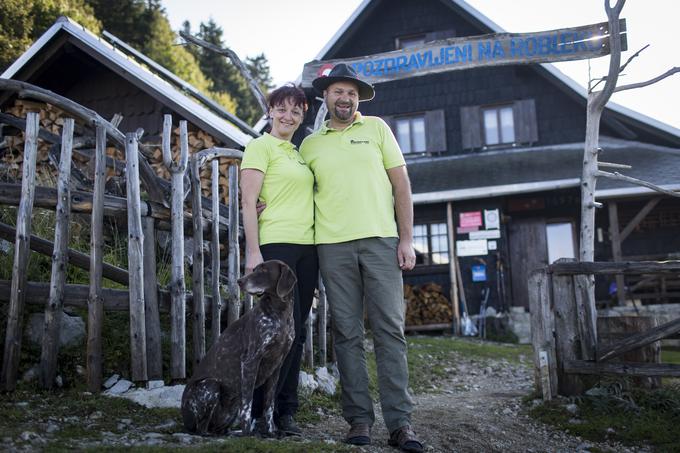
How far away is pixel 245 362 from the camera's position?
146 inches

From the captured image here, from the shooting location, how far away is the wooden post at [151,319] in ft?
16.5

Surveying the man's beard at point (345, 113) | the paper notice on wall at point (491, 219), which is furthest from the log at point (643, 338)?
the paper notice on wall at point (491, 219)

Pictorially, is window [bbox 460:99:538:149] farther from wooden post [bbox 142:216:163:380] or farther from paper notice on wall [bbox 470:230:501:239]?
wooden post [bbox 142:216:163:380]

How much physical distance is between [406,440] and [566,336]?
8.68ft

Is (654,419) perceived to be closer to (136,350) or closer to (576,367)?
(576,367)

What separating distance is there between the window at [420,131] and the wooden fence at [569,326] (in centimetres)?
1013

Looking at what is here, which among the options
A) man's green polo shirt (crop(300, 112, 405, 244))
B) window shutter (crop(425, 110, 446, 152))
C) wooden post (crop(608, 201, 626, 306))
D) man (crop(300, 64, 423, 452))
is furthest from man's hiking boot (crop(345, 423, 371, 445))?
Answer: window shutter (crop(425, 110, 446, 152))

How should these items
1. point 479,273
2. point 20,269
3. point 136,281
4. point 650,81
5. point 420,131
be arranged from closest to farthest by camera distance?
point 20,269 → point 136,281 → point 650,81 → point 479,273 → point 420,131

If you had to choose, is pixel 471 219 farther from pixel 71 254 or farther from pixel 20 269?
pixel 20 269

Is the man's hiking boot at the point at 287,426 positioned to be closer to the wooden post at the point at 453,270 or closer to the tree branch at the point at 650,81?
the tree branch at the point at 650,81

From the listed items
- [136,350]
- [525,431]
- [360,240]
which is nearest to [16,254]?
[136,350]

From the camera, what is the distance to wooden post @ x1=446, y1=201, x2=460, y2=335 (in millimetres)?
13602

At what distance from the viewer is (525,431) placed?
16.6 feet

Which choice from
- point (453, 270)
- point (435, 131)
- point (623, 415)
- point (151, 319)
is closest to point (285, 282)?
point (151, 319)
